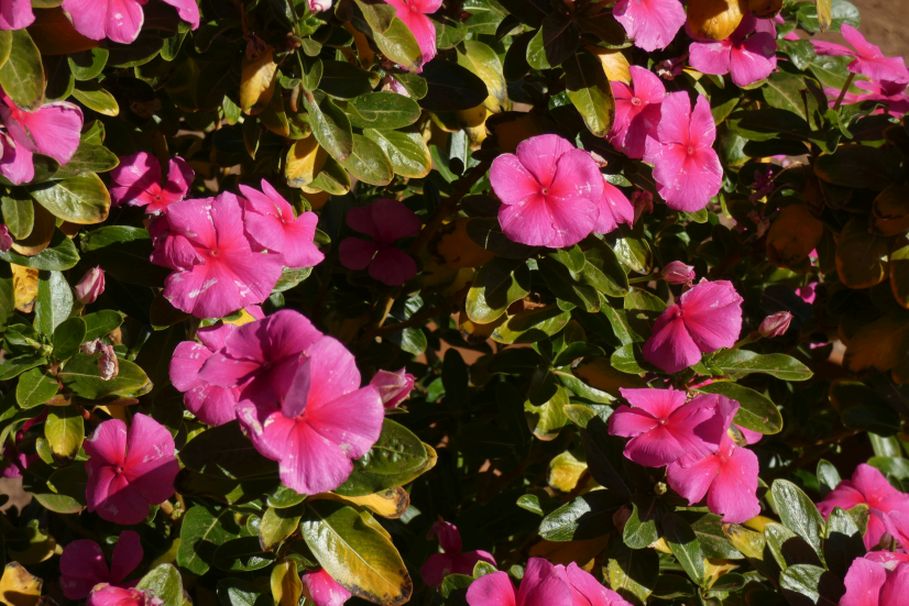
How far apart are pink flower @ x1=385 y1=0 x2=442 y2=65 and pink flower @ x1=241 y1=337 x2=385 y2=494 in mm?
512

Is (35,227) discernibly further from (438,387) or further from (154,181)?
(438,387)

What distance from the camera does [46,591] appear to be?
1620 mm

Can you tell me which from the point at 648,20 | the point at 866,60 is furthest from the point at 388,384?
the point at 866,60

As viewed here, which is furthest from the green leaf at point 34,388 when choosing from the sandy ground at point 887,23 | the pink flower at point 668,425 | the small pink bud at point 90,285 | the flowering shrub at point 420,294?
the sandy ground at point 887,23

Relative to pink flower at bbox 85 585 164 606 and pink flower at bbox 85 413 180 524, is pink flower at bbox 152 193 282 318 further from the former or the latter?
pink flower at bbox 85 585 164 606

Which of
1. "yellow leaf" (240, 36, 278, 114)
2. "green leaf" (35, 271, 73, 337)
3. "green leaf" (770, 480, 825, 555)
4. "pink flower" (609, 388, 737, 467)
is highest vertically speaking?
"yellow leaf" (240, 36, 278, 114)

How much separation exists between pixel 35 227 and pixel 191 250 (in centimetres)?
28

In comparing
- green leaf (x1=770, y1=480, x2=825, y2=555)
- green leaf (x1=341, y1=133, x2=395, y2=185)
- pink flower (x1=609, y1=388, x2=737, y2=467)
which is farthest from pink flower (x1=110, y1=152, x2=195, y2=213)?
green leaf (x1=770, y1=480, x2=825, y2=555)

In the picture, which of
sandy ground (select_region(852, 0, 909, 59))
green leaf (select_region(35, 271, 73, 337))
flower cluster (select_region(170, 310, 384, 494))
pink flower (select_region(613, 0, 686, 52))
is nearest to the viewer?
flower cluster (select_region(170, 310, 384, 494))

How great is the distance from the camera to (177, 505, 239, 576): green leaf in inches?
52.1

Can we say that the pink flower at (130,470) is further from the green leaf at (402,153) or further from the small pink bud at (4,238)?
the green leaf at (402,153)

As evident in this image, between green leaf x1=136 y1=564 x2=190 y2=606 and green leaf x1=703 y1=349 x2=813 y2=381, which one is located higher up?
green leaf x1=703 y1=349 x2=813 y2=381

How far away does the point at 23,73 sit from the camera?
1066 millimetres

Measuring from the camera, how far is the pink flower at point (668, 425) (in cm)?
122
